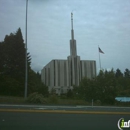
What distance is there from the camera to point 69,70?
72.4 m

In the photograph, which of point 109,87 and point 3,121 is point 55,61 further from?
point 3,121

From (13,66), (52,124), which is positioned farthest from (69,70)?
(52,124)

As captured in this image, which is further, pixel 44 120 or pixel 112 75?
pixel 112 75

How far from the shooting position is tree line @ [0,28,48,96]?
140 feet

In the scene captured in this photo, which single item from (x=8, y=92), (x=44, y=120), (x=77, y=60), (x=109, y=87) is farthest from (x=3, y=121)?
(x=77, y=60)

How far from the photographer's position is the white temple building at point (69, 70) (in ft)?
234

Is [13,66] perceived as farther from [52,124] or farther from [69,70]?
[52,124]

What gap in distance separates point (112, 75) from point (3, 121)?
108ft

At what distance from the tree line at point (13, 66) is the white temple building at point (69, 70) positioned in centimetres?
2436

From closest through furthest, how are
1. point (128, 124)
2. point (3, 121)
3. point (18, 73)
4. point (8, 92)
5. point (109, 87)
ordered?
1. point (128, 124)
2. point (3, 121)
3. point (109, 87)
4. point (8, 92)
5. point (18, 73)

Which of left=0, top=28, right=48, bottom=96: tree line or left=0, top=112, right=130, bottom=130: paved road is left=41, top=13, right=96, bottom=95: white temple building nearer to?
left=0, top=28, right=48, bottom=96: tree line

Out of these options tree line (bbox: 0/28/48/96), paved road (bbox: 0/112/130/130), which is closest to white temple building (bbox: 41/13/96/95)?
tree line (bbox: 0/28/48/96)

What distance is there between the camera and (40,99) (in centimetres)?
2602

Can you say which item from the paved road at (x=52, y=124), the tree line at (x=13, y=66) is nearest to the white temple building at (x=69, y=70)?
the tree line at (x=13, y=66)
